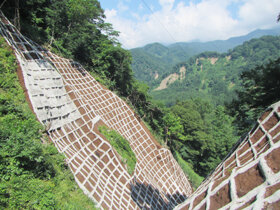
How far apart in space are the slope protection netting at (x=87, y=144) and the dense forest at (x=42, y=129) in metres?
0.80

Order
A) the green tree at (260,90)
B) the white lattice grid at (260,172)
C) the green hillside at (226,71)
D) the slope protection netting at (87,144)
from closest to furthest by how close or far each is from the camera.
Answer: the white lattice grid at (260,172) → the slope protection netting at (87,144) → the green tree at (260,90) → the green hillside at (226,71)

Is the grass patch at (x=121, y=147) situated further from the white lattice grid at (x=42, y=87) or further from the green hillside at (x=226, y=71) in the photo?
the green hillside at (x=226, y=71)

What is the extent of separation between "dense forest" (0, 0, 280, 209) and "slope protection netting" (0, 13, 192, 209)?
2.64ft

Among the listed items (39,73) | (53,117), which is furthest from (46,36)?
(53,117)

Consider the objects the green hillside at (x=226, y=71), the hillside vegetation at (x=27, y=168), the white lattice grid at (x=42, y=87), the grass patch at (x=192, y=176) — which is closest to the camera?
the hillside vegetation at (x=27, y=168)

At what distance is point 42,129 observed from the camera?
6441 millimetres

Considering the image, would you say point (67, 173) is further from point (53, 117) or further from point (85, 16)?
point (85, 16)

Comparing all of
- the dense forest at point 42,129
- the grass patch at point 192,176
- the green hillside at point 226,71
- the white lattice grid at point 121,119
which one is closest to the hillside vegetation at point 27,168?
the dense forest at point 42,129

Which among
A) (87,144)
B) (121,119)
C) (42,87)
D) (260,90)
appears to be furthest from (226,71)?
(42,87)

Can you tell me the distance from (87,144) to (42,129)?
2.38 metres

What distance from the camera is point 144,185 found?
9414 mm

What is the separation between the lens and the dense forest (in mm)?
4162

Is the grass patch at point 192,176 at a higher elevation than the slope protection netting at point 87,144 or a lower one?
lower

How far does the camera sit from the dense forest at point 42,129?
416 cm
